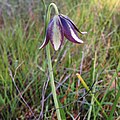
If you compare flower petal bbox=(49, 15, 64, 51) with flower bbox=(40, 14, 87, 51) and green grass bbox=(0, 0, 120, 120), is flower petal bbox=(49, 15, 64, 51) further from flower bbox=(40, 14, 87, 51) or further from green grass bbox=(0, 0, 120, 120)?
green grass bbox=(0, 0, 120, 120)

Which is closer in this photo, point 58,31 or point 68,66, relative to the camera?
point 58,31

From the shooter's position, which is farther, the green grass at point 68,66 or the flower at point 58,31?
the green grass at point 68,66

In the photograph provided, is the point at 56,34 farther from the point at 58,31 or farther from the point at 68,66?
the point at 68,66

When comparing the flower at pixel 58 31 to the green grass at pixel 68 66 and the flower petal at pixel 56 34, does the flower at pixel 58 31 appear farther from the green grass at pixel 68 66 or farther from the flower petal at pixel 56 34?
the green grass at pixel 68 66

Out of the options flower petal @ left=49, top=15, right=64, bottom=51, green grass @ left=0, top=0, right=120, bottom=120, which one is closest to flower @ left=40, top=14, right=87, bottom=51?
flower petal @ left=49, top=15, right=64, bottom=51

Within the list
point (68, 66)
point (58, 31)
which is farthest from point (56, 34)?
point (68, 66)

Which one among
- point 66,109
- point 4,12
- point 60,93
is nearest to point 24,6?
point 4,12

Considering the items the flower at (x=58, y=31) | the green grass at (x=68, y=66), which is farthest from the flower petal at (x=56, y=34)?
the green grass at (x=68, y=66)

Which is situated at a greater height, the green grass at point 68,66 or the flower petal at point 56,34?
the flower petal at point 56,34
